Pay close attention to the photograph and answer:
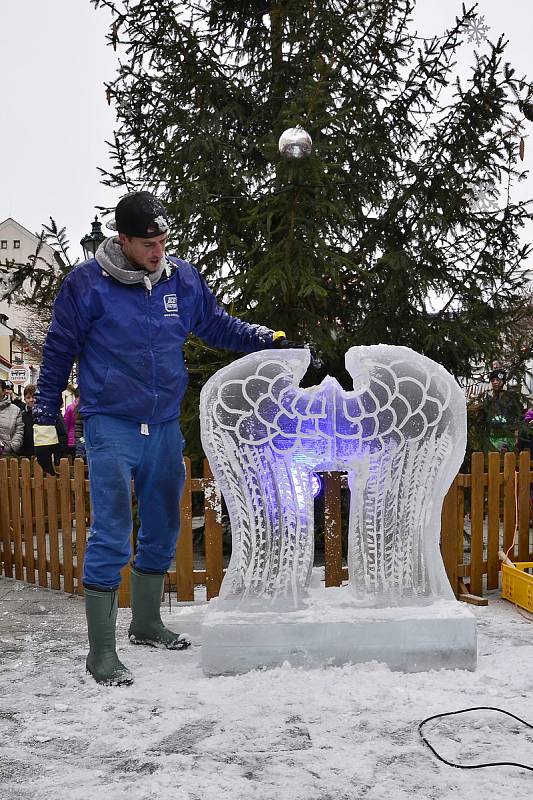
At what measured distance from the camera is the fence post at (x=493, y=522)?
4727mm

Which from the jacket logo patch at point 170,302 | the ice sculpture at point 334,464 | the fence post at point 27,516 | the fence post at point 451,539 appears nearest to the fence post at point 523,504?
the fence post at point 451,539

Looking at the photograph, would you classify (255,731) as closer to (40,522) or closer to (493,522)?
(493,522)

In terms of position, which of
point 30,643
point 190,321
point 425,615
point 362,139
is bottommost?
point 30,643

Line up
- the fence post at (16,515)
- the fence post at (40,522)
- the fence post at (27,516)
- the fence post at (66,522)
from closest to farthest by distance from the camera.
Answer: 1. the fence post at (66,522)
2. the fence post at (40,522)
3. the fence post at (27,516)
4. the fence post at (16,515)

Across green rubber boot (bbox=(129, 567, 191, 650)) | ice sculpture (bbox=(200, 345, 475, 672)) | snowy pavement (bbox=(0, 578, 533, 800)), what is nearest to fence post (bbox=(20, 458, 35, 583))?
snowy pavement (bbox=(0, 578, 533, 800))

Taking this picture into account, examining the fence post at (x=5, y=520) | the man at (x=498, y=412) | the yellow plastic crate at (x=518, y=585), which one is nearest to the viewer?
the yellow plastic crate at (x=518, y=585)

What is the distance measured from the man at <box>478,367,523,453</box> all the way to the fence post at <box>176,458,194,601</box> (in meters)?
2.72

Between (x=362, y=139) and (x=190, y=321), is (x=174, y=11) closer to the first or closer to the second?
(x=362, y=139)

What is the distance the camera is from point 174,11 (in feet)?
19.9

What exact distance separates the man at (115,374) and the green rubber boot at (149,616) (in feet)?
0.97

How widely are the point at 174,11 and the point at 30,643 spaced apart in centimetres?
492

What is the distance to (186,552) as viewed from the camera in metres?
4.44

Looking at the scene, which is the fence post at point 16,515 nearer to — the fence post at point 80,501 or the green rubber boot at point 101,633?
the fence post at point 80,501

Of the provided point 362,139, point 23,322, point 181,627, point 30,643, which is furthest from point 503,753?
point 23,322
